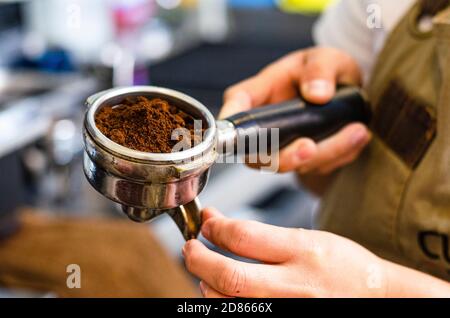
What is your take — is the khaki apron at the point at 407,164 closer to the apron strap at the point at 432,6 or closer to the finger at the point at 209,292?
the apron strap at the point at 432,6

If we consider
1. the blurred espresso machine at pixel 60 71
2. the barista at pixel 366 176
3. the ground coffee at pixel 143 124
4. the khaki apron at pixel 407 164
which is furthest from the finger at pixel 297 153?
the blurred espresso machine at pixel 60 71

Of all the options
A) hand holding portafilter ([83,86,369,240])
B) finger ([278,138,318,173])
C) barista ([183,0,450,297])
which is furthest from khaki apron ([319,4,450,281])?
hand holding portafilter ([83,86,369,240])

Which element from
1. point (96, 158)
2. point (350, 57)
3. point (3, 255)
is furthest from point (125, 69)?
point (96, 158)

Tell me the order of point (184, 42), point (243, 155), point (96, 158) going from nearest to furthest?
point (96, 158) < point (243, 155) < point (184, 42)

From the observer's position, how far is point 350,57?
892 mm

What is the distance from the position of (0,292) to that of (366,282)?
0.73m

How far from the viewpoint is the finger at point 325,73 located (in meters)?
0.76

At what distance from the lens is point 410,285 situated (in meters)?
0.56

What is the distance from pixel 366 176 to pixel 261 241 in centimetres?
31

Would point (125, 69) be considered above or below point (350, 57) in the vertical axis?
below

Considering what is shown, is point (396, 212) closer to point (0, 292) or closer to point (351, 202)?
point (351, 202)

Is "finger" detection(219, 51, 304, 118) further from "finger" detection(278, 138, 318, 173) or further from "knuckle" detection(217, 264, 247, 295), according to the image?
"knuckle" detection(217, 264, 247, 295)

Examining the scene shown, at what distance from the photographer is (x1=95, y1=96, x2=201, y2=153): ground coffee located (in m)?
0.51

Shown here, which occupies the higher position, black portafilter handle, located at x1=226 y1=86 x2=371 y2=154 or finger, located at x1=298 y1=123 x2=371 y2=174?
black portafilter handle, located at x1=226 y1=86 x2=371 y2=154
